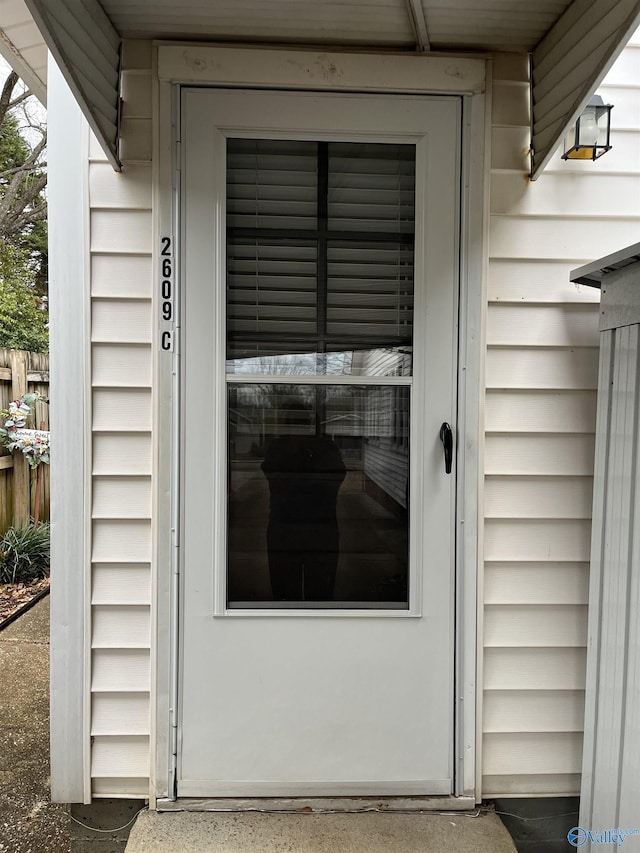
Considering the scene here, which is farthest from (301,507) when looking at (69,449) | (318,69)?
(318,69)

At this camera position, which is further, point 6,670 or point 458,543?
point 6,670

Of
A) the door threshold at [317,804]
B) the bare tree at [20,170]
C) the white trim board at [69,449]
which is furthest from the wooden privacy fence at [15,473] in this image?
the bare tree at [20,170]

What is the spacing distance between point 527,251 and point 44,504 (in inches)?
184

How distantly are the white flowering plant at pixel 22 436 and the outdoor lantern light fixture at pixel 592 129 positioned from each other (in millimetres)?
4020

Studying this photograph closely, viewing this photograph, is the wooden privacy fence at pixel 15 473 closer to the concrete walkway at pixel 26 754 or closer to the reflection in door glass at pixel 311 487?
the concrete walkway at pixel 26 754

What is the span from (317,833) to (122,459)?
4.16 ft

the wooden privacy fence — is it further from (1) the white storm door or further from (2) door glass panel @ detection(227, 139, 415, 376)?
(2) door glass panel @ detection(227, 139, 415, 376)

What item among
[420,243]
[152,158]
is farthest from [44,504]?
[420,243]

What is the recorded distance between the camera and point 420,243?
1810 mm

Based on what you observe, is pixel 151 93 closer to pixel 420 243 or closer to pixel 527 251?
pixel 420 243

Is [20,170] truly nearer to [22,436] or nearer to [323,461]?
[22,436]

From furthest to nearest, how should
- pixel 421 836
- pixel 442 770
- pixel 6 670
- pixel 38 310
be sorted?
pixel 38 310
pixel 6 670
pixel 442 770
pixel 421 836

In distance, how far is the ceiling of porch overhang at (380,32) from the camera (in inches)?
58.5

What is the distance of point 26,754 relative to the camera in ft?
7.44
